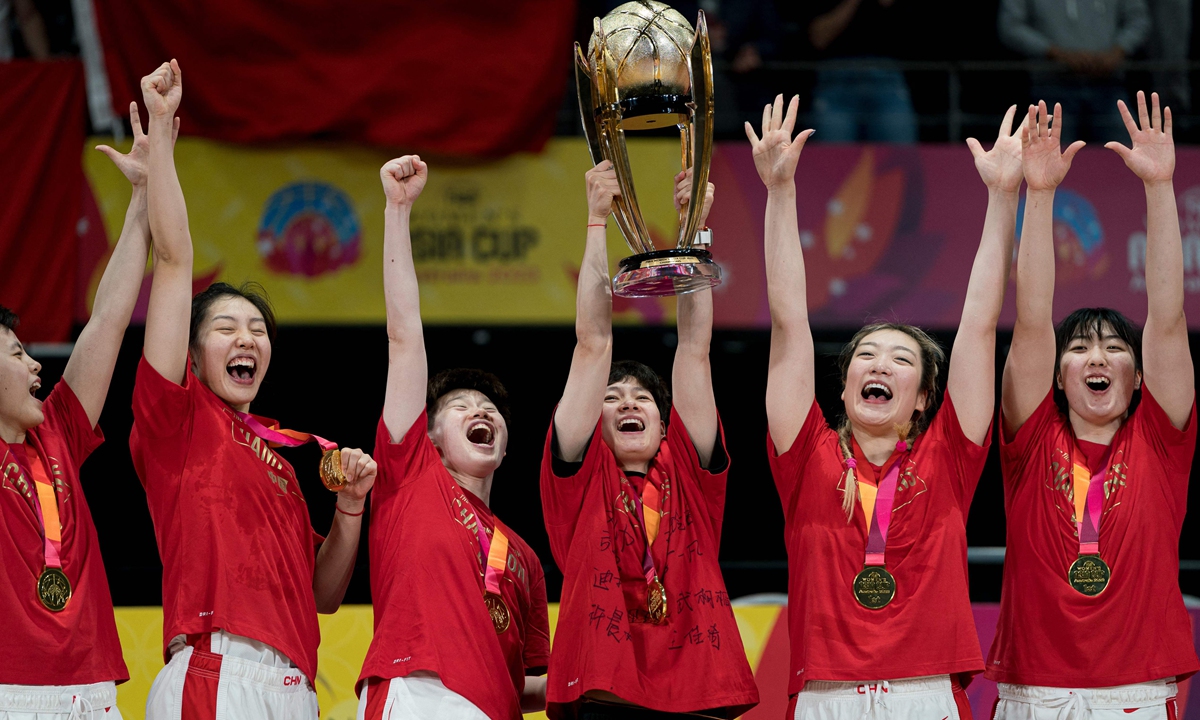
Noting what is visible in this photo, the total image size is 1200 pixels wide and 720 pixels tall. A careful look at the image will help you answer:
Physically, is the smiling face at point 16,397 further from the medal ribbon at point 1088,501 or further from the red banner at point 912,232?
the red banner at point 912,232

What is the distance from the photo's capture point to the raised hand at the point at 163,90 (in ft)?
12.1

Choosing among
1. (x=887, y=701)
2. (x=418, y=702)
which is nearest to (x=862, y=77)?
(x=887, y=701)

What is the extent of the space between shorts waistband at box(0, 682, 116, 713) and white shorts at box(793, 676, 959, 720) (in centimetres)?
187

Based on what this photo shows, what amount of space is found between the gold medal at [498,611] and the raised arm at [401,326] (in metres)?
0.53

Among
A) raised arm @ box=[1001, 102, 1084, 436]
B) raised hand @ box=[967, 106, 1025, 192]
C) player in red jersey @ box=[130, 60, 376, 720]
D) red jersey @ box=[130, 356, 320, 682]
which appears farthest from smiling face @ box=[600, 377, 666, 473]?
raised hand @ box=[967, 106, 1025, 192]

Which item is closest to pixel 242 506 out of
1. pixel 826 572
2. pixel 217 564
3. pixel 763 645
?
pixel 217 564

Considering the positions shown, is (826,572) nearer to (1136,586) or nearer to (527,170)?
(1136,586)

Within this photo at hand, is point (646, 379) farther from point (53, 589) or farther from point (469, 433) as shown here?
point (53, 589)

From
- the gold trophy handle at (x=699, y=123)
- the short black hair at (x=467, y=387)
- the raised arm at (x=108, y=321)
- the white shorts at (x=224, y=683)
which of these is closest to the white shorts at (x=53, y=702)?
the white shorts at (x=224, y=683)

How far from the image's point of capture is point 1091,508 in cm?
384

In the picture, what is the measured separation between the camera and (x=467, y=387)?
14.0ft

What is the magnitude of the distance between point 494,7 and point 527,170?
82 cm

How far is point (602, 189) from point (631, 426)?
0.72m

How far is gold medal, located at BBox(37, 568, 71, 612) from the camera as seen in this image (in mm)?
3455
